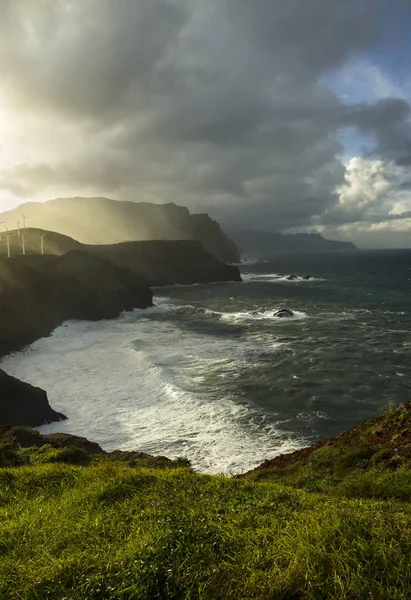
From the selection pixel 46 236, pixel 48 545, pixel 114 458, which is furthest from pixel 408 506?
pixel 46 236

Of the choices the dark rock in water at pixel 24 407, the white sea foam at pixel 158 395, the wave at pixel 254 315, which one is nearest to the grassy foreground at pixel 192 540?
the white sea foam at pixel 158 395

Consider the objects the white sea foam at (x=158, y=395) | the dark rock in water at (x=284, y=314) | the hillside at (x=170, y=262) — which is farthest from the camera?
the hillside at (x=170, y=262)

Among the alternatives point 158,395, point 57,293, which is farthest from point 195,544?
point 57,293

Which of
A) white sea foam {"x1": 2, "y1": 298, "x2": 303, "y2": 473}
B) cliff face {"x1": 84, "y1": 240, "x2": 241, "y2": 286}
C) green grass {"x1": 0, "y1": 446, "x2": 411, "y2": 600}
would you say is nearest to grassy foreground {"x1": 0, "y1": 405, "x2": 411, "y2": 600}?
green grass {"x1": 0, "y1": 446, "x2": 411, "y2": 600}

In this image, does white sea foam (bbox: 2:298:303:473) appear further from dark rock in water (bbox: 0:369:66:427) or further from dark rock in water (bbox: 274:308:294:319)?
dark rock in water (bbox: 274:308:294:319)

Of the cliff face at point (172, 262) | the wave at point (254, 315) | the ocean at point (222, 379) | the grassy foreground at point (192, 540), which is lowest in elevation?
the ocean at point (222, 379)

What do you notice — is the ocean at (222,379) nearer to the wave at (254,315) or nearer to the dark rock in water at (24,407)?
the wave at (254,315)

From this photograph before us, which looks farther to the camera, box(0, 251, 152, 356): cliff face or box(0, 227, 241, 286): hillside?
box(0, 227, 241, 286): hillside
